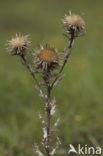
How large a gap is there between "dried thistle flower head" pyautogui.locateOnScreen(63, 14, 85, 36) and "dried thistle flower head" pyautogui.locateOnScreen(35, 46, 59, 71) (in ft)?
0.82

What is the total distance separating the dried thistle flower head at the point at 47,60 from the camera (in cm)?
360

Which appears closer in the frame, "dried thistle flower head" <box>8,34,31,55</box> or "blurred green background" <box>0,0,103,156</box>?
"dried thistle flower head" <box>8,34,31,55</box>

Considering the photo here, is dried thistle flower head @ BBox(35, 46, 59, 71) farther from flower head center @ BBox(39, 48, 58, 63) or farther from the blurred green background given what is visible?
the blurred green background

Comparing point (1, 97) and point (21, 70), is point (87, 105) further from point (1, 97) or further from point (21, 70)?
point (21, 70)

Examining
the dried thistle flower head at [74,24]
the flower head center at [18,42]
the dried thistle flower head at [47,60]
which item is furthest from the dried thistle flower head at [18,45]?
the dried thistle flower head at [74,24]

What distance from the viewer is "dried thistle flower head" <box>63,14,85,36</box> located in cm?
364

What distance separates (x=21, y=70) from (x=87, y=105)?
186 centimetres

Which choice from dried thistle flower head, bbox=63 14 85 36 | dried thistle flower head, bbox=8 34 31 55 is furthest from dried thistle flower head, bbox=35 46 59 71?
dried thistle flower head, bbox=63 14 85 36

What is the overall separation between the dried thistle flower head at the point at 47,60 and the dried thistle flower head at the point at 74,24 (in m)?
0.25

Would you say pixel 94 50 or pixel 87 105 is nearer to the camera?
pixel 87 105

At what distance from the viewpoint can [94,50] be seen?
8195 millimetres

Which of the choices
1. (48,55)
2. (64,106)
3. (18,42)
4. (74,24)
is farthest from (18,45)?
(64,106)

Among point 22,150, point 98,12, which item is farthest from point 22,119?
point 98,12

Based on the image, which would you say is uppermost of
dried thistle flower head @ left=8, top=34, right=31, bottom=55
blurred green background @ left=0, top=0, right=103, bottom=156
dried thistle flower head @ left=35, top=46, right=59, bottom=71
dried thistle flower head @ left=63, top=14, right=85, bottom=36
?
dried thistle flower head @ left=63, top=14, right=85, bottom=36
